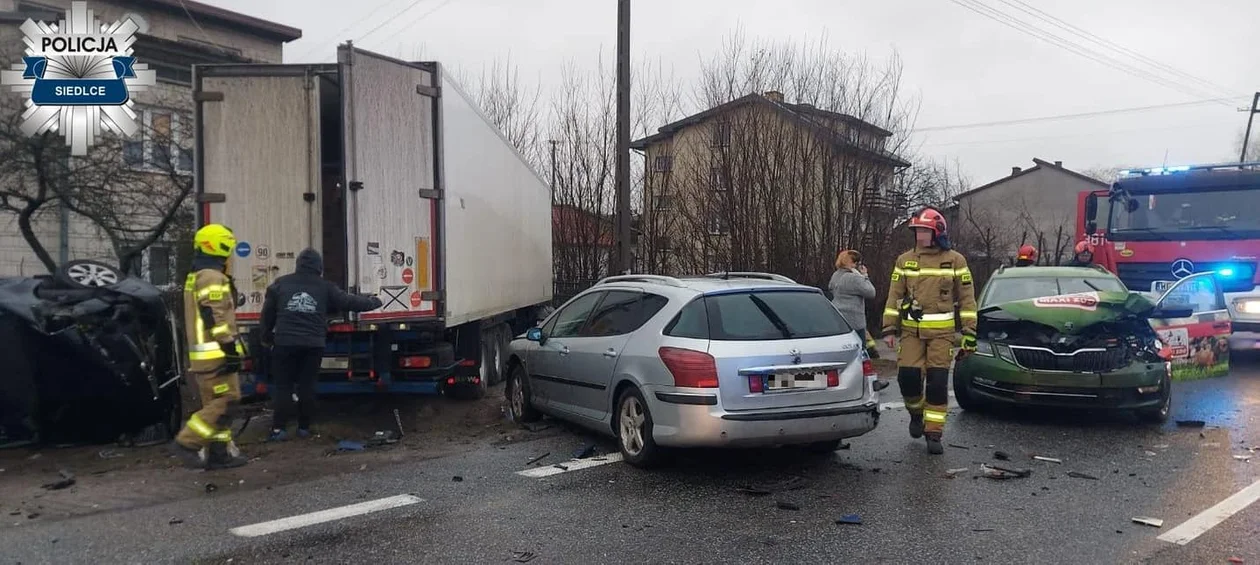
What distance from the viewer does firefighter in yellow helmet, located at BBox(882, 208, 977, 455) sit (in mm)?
6910

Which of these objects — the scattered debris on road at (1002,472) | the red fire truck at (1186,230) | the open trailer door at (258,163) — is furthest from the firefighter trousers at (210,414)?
the red fire truck at (1186,230)

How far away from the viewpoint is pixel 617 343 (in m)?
6.55

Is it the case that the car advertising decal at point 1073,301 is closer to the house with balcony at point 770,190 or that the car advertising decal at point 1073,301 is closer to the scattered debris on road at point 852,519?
the scattered debris on road at point 852,519

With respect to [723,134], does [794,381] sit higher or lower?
lower

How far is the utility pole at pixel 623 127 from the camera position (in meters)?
13.8

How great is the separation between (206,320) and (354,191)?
183cm

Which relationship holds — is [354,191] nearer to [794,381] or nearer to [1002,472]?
[794,381]

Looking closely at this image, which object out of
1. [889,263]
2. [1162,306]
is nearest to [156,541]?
[1162,306]

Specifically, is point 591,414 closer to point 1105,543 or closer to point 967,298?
point 967,298

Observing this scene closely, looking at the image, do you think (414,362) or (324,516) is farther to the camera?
(414,362)

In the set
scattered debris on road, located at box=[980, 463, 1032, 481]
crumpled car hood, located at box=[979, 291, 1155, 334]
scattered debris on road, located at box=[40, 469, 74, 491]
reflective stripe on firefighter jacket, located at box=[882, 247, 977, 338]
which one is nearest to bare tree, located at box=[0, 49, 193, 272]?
scattered debris on road, located at box=[40, 469, 74, 491]

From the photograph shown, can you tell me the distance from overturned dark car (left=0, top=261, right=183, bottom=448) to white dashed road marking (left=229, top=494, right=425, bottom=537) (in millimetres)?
2436

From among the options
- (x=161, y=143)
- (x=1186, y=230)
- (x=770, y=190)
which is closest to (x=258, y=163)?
(x=161, y=143)

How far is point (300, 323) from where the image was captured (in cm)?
712
